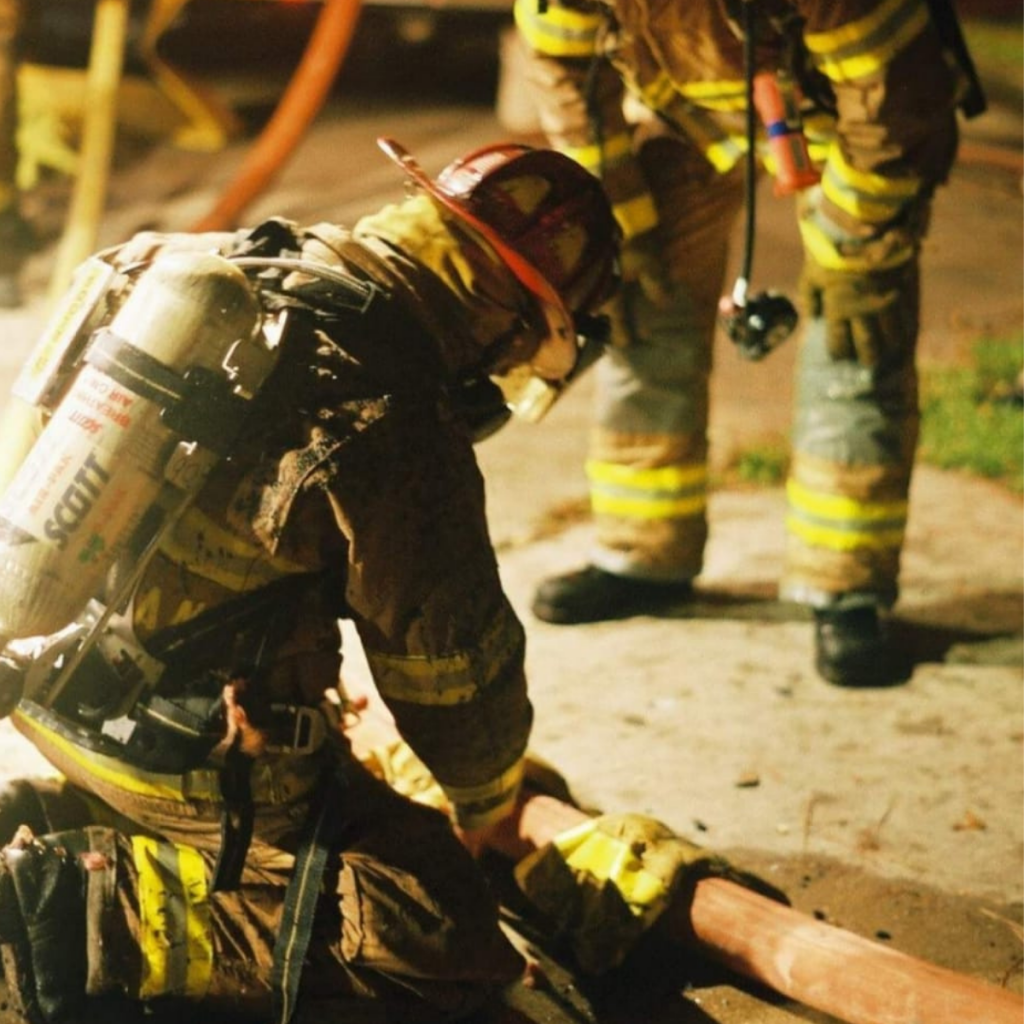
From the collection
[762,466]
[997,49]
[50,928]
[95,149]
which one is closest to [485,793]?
[50,928]

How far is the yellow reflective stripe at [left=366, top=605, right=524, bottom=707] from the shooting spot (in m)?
2.31

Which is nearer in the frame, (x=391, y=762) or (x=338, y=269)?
(x=338, y=269)

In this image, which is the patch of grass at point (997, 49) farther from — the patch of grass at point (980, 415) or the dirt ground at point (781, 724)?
the dirt ground at point (781, 724)

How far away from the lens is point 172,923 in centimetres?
235

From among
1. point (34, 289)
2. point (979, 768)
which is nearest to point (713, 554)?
point (979, 768)

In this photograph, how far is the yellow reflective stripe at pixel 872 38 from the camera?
3053 mm

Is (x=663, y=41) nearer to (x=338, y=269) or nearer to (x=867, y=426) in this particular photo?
(x=867, y=426)

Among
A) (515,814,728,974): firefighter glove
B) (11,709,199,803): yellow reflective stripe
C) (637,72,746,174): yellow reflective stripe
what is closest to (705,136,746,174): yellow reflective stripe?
(637,72,746,174): yellow reflective stripe

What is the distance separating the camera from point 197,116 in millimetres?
9172

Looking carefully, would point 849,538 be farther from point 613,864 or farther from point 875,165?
point 613,864

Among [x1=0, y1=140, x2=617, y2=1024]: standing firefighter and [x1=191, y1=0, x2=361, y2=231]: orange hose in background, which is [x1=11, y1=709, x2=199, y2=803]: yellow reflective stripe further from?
[x1=191, y1=0, x2=361, y2=231]: orange hose in background

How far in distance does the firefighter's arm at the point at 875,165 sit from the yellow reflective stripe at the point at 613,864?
1.39 metres

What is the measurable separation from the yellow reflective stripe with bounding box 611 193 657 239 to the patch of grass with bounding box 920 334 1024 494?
183 cm

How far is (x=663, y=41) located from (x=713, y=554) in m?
1.62
